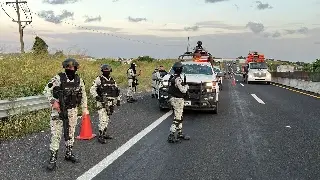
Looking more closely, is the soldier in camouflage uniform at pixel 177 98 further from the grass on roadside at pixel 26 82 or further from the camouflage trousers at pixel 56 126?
the grass on roadside at pixel 26 82

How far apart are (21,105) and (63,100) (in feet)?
14.3

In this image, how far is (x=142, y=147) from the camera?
26.3ft

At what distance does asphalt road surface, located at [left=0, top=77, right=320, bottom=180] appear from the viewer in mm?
6074

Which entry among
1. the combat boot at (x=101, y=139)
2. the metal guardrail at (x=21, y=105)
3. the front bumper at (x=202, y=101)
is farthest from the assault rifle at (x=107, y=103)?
the front bumper at (x=202, y=101)

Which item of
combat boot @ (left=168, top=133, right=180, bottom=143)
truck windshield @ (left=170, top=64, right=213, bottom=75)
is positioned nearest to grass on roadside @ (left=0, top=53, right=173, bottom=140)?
combat boot @ (left=168, top=133, right=180, bottom=143)

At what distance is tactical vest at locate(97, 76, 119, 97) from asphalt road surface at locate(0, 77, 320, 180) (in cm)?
102

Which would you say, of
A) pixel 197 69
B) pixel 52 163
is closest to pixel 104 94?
pixel 52 163

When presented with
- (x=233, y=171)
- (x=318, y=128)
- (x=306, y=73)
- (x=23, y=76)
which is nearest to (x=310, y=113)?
(x=318, y=128)

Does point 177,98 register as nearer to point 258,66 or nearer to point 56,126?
point 56,126

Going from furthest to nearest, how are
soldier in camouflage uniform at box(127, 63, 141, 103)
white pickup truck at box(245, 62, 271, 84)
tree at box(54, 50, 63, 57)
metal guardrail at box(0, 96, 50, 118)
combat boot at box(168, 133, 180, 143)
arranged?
white pickup truck at box(245, 62, 271, 84)
tree at box(54, 50, 63, 57)
soldier in camouflage uniform at box(127, 63, 141, 103)
metal guardrail at box(0, 96, 50, 118)
combat boot at box(168, 133, 180, 143)

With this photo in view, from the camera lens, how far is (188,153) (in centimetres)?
762

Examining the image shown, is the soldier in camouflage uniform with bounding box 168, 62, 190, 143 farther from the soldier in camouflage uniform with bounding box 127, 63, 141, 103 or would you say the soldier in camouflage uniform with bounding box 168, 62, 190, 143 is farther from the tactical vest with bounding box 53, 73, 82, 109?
the soldier in camouflage uniform with bounding box 127, 63, 141, 103

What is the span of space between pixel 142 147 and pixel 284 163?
2756 millimetres

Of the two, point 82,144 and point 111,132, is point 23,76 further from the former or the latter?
point 82,144
